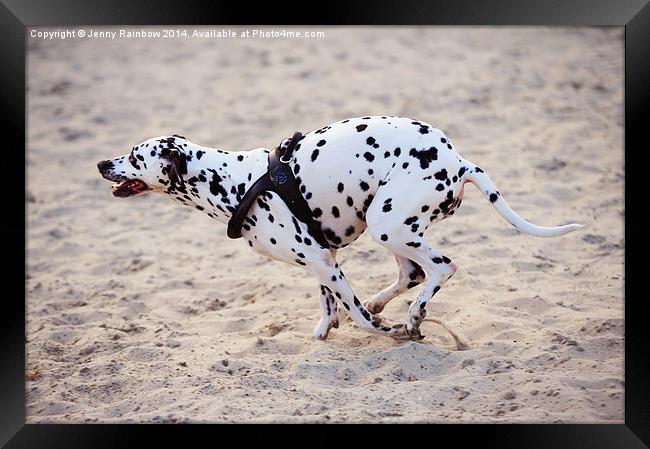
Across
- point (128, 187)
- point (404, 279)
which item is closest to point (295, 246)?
point (404, 279)

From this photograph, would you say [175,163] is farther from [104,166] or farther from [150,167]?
[104,166]

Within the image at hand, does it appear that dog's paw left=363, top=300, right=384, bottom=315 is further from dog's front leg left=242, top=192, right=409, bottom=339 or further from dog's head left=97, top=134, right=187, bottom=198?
dog's head left=97, top=134, right=187, bottom=198

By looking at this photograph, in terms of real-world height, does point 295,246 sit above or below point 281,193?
below

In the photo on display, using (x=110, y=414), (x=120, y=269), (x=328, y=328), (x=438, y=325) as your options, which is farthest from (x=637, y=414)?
(x=120, y=269)

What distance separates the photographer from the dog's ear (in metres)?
5.85

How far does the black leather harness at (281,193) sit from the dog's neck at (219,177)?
0.10 m

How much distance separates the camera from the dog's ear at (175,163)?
5.85m

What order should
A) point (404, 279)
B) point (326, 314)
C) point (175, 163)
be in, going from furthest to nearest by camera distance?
point (326, 314) → point (404, 279) → point (175, 163)

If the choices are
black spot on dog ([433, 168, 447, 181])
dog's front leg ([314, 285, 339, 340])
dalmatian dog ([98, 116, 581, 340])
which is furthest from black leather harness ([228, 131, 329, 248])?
black spot on dog ([433, 168, 447, 181])

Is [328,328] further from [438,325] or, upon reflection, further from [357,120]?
[357,120]

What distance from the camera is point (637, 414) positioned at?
5336 mm

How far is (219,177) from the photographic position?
590 cm
